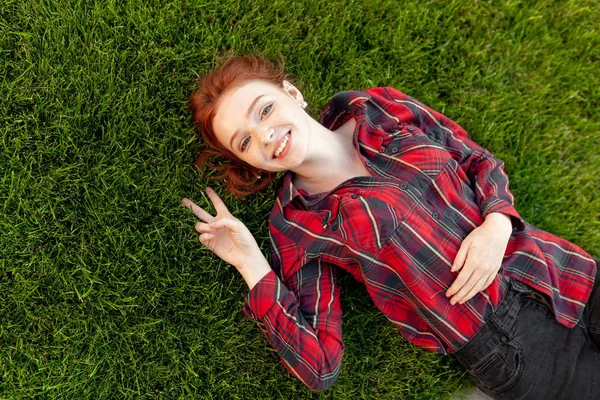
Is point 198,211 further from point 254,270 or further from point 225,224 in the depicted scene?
point 254,270

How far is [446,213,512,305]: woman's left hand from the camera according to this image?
7.97 feet

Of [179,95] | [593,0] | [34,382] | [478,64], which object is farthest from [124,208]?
[593,0]

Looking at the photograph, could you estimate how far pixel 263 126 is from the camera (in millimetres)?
2373

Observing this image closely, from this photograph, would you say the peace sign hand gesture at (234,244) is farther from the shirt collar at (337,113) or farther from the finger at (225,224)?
the shirt collar at (337,113)

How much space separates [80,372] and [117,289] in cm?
45

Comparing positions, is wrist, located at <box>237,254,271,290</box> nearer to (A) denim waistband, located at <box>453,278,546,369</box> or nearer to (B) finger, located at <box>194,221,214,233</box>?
(B) finger, located at <box>194,221,214,233</box>

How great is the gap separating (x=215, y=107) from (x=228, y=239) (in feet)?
2.26

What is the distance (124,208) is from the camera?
2.76 meters

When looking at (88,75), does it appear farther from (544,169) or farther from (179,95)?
(544,169)

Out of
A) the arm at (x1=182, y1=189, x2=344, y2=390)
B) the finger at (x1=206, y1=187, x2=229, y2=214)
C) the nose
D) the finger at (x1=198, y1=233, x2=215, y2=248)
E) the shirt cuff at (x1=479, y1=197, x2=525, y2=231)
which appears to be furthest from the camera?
the finger at (x1=206, y1=187, x2=229, y2=214)

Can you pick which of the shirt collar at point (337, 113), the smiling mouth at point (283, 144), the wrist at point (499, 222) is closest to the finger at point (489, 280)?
the wrist at point (499, 222)

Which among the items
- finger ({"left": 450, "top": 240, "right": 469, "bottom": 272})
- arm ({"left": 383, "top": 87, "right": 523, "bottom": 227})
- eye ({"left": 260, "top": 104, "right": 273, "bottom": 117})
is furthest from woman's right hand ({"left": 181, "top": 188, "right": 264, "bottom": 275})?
arm ({"left": 383, "top": 87, "right": 523, "bottom": 227})

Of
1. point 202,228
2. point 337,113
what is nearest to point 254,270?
point 202,228

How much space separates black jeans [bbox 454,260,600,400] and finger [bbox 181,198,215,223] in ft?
4.93
